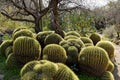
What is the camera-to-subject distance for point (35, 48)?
8109 millimetres

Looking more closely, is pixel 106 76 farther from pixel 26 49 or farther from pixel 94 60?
pixel 26 49

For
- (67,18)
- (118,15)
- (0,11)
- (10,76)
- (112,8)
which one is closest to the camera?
(10,76)

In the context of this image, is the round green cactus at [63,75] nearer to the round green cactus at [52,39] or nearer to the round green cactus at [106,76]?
the round green cactus at [106,76]

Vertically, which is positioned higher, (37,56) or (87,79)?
(37,56)

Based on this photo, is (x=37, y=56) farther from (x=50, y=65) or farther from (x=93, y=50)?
(x=50, y=65)

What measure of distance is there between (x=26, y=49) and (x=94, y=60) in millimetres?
1904

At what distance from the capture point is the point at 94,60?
7633mm

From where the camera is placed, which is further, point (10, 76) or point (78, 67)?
point (78, 67)

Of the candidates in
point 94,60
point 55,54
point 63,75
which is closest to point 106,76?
point 94,60

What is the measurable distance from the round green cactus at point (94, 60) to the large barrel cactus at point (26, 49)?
50.5 inches

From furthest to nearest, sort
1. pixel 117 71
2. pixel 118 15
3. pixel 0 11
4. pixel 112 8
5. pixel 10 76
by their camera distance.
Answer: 1. pixel 112 8
2. pixel 118 15
3. pixel 0 11
4. pixel 117 71
5. pixel 10 76

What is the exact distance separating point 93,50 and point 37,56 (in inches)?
63.7

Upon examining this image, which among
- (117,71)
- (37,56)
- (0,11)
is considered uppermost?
(0,11)

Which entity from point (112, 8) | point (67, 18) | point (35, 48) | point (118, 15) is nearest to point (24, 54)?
point (35, 48)
